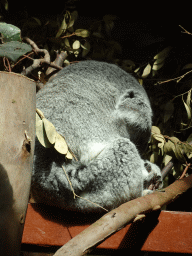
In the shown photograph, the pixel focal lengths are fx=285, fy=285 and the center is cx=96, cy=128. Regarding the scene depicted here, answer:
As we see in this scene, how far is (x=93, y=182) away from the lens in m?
1.64

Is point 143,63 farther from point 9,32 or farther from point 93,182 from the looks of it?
point 9,32

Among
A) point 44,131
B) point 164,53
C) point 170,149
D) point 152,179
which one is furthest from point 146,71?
point 44,131

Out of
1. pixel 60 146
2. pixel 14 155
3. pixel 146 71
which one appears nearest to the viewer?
pixel 14 155

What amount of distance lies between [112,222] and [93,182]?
0.54 metres

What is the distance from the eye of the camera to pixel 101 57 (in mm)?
3018

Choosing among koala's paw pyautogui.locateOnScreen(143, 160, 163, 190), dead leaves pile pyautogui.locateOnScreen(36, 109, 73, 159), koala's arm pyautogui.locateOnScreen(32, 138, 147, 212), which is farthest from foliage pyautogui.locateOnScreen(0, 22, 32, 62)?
koala's paw pyautogui.locateOnScreen(143, 160, 163, 190)

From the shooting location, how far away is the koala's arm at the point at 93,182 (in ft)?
5.36

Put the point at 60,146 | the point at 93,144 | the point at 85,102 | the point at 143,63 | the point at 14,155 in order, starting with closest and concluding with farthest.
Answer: the point at 14,155 < the point at 60,146 < the point at 93,144 < the point at 85,102 < the point at 143,63

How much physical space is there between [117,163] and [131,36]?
2023mm

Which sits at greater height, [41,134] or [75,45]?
[41,134]

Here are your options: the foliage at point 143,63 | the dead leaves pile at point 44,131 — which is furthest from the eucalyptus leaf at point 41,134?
the foliage at point 143,63

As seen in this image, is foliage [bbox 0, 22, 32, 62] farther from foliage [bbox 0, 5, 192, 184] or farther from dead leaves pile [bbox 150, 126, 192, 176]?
foliage [bbox 0, 5, 192, 184]

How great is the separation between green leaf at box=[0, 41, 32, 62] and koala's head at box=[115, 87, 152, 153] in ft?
3.41

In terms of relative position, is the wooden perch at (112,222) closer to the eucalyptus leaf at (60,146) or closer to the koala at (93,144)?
the koala at (93,144)
